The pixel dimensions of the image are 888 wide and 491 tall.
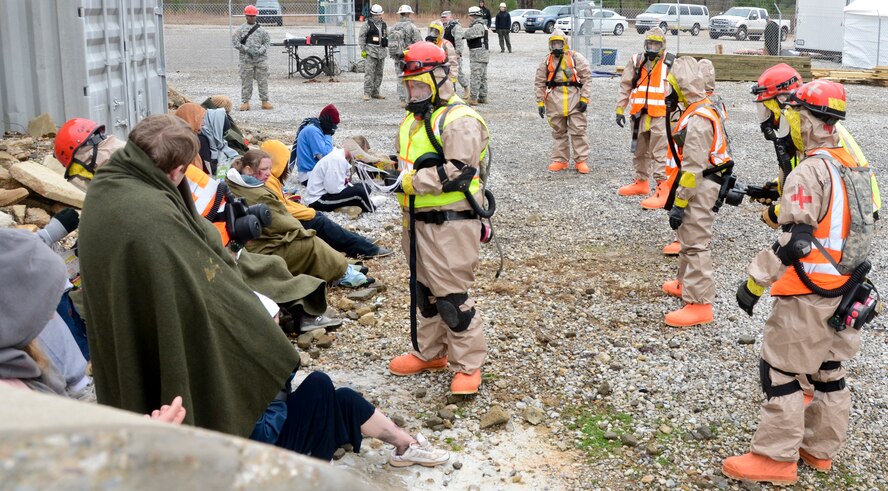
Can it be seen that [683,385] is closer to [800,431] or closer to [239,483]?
[800,431]

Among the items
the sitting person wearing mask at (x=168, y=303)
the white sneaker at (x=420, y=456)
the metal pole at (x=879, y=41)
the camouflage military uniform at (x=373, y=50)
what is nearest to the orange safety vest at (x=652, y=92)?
the white sneaker at (x=420, y=456)

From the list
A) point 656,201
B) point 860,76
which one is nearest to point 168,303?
point 656,201

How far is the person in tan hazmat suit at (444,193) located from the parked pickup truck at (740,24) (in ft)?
100

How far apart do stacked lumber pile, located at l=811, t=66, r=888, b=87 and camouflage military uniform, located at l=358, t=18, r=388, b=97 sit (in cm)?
1080

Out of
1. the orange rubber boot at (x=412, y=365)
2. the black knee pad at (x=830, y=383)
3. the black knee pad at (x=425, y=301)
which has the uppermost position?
the black knee pad at (x=425, y=301)

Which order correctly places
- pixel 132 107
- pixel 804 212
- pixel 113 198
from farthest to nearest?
1. pixel 132 107
2. pixel 804 212
3. pixel 113 198

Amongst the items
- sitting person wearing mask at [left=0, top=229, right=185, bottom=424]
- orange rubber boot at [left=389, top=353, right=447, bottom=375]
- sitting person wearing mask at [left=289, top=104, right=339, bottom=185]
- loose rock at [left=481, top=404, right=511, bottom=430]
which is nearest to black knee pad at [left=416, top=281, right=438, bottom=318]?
orange rubber boot at [left=389, top=353, right=447, bottom=375]

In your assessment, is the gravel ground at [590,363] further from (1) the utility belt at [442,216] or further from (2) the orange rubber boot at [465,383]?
(1) the utility belt at [442,216]

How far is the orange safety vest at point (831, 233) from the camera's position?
12.9 ft

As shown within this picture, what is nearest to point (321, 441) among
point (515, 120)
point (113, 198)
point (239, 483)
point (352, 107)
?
point (113, 198)

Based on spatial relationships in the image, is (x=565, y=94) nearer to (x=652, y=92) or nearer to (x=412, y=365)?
(x=652, y=92)

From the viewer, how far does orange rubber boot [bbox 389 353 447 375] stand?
17.6 ft

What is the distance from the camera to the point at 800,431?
411 centimetres

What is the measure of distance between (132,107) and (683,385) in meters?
7.45
